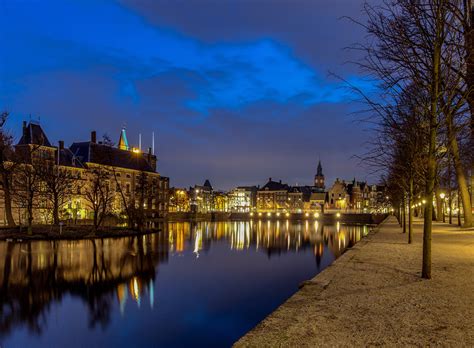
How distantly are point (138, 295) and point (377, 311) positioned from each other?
10.7 meters

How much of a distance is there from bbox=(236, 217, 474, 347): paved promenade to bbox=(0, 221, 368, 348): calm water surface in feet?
10.4

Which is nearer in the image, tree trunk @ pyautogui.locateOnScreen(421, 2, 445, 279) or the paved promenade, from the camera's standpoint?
the paved promenade

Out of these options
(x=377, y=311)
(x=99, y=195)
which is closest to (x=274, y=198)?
(x=99, y=195)

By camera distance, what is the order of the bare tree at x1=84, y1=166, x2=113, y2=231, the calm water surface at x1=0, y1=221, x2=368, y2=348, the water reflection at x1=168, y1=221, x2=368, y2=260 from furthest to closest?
the bare tree at x1=84, y1=166, x2=113, y2=231 < the water reflection at x1=168, y1=221, x2=368, y2=260 < the calm water surface at x1=0, y1=221, x2=368, y2=348

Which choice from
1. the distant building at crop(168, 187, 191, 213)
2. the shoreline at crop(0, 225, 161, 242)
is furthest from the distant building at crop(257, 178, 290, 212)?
the shoreline at crop(0, 225, 161, 242)

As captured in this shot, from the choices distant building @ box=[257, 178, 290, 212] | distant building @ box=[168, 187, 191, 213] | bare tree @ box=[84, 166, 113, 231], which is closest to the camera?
bare tree @ box=[84, 166, 113, 231]

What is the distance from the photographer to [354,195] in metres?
177

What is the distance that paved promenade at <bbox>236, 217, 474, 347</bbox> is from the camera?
7.20 metres

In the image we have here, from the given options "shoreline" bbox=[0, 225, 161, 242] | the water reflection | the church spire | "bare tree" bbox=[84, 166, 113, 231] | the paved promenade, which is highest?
the church spire

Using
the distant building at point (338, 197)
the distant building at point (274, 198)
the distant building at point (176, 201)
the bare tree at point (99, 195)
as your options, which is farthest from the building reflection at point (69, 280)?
the distant building at point (274, 198)

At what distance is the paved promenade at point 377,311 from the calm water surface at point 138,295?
10.4 feet

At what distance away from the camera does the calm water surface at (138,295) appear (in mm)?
12086

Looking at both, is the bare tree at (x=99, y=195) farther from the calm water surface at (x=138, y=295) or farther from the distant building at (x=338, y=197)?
the distant building at (x=338, y=197)

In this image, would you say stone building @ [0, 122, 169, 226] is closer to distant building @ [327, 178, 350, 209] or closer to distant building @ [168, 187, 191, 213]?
distant building @ [168, 187, 191, 213]
